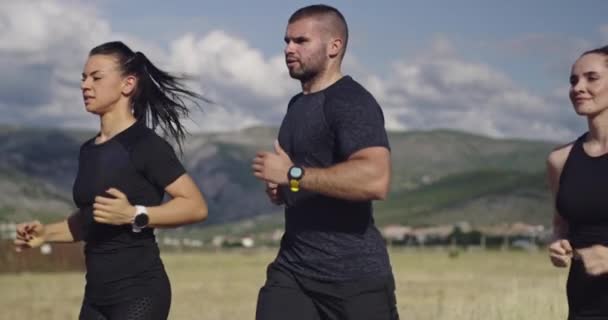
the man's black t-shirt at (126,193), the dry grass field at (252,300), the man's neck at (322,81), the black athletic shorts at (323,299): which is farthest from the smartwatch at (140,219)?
the dry grass field at (252,300)

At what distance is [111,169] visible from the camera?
7.20 metres

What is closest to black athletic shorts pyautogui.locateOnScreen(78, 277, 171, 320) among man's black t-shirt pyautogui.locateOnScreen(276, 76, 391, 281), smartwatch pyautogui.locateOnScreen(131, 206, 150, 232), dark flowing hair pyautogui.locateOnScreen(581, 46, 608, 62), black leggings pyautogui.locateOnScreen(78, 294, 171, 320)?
black leggings pyautogui.locateOnScreen(78, 294, 171, 320)

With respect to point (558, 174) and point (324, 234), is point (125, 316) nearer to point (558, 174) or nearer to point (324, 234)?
point (324, 234)

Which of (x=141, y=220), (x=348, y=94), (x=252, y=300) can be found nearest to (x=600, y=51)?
(x=348, y=94)

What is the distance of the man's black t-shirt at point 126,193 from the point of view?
7.04m

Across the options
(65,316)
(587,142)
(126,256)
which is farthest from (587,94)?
(65,316)

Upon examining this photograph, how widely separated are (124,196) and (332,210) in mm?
1271

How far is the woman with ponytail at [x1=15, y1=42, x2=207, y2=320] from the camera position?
701 cm

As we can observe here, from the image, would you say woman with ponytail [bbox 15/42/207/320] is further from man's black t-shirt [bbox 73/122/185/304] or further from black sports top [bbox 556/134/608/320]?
black sports top [bbox 556/134/608/320]

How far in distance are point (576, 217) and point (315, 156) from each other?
1.58 metres

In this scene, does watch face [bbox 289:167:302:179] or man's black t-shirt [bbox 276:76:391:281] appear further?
man's black t-shirt [bbox 276:76:391:281]

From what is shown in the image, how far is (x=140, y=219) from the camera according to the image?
273 inches

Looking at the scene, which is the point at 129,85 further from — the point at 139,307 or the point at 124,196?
the point at 139,307

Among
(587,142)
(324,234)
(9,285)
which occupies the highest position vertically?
(587,142)
